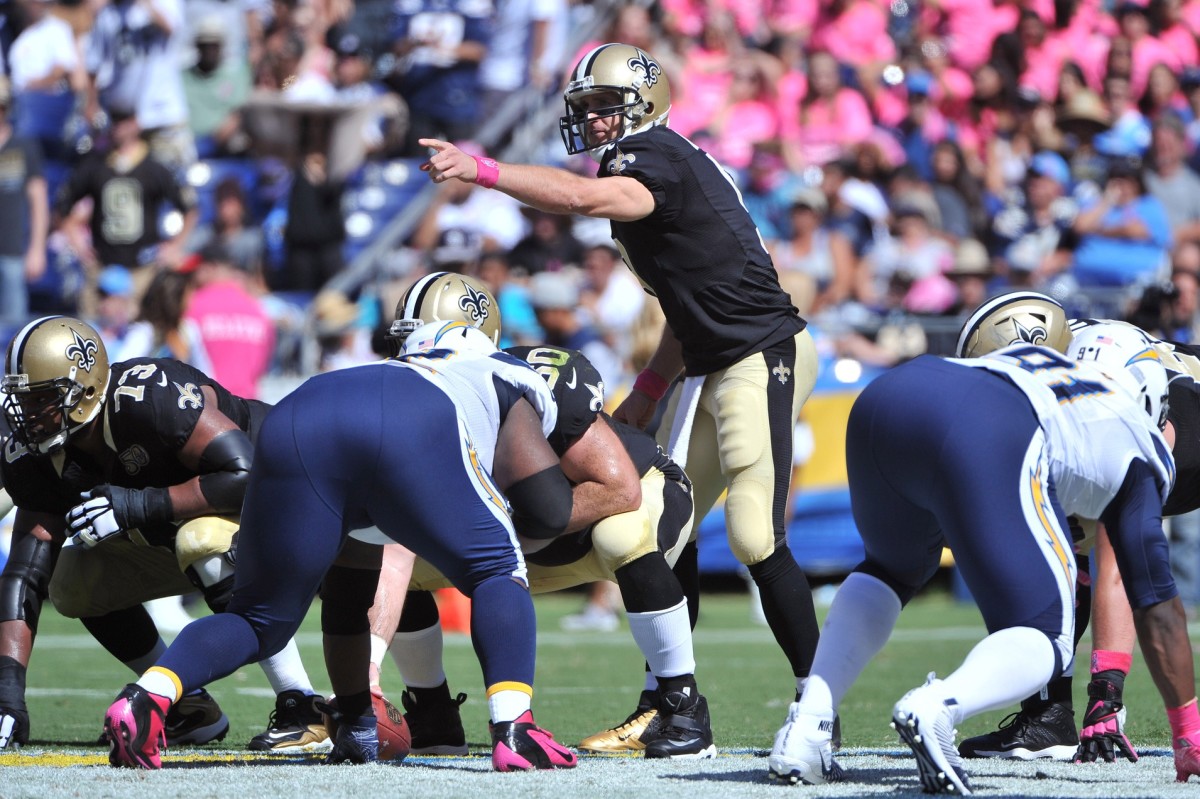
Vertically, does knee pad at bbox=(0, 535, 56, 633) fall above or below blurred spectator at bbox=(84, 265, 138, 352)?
below

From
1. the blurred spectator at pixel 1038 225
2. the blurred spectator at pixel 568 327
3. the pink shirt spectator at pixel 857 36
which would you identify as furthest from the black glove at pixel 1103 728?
the pink shirt spectator at pixel 857 36

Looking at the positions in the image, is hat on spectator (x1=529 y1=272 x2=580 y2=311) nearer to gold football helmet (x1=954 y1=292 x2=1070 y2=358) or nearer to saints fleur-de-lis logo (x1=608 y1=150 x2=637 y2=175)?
saints fleur-de-lis logo (x1=608 y1=150 x2=637 y2=175)

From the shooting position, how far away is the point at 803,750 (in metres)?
4.21

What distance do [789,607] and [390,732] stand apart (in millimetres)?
1375

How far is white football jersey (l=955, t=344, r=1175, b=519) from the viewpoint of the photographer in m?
4.12

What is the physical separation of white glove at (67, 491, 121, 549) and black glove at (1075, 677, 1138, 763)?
303cm

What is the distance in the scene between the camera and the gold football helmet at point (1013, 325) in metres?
4.79

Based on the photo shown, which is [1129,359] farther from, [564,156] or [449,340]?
[564,156]

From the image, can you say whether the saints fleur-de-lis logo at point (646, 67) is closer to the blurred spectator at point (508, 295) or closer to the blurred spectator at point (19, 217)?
the blurred spectator at point (508, 295)

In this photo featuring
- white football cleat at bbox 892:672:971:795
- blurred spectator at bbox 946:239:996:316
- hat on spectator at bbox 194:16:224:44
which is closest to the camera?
white football cleat at bbox 892:672:971:795

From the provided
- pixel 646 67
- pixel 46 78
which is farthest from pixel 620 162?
pixel 46 78

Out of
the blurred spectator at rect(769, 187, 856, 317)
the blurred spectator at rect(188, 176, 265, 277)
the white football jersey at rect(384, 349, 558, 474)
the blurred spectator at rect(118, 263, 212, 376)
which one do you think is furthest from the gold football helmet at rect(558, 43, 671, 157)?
the blurred spectator at rect(188, 176, 265, 277)

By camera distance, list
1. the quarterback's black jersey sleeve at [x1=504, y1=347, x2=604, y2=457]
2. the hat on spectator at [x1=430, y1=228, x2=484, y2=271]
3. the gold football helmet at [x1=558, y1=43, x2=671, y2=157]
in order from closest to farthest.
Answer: the quarterback's black jersey sleeve at [x1=504, y1=347, x2=604, y2=457]
the gold football helmet at [x1=558, y1=43, x2=671, y2=157]
the hat on spectator at [x1=430, y1=228, x2=484, y2=271]

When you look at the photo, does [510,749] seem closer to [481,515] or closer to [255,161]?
[481,515]
